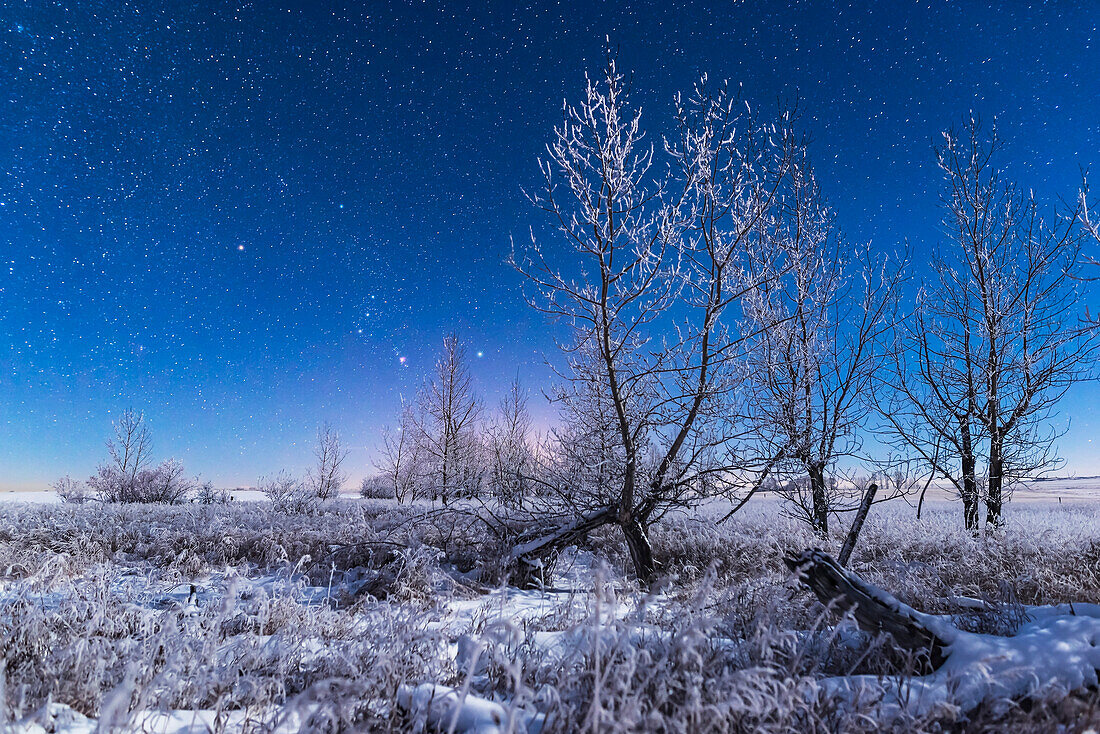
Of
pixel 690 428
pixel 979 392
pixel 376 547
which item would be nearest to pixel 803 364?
pixel 690 428

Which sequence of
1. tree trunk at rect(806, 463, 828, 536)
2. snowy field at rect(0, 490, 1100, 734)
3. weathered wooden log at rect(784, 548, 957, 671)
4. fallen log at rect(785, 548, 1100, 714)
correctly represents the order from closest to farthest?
snowy field at rect(0, 490, 1100, 734), fallen log at rect(785, 548, 1100, 714), weathered wooden log at rect(784, 548, 957, 671), tree trunk at rect(806, 463, 828, 536)

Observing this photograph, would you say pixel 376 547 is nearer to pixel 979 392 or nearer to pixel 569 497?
pixel 569 497

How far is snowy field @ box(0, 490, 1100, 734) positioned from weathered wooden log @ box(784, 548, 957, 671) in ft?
0.37

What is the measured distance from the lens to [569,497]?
626cm

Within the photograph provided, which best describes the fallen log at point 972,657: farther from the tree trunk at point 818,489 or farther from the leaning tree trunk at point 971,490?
the leaning tree trunk at point 971,490

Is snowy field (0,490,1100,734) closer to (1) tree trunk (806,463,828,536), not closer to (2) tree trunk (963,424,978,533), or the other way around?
(1) tree trunk (806,463,828,536)

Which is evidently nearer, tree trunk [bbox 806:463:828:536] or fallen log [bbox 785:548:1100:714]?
fallen log [bbox 785:548:1100:714]

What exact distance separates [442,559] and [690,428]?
367 centimetres

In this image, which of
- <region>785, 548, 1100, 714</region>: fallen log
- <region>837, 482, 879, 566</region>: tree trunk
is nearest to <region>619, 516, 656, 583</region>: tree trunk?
<region>837, 482, 879, 566</region>: tree trunk

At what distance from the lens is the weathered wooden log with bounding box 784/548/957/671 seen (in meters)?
2.81

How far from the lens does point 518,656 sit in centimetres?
264

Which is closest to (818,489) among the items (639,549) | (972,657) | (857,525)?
(857,525)

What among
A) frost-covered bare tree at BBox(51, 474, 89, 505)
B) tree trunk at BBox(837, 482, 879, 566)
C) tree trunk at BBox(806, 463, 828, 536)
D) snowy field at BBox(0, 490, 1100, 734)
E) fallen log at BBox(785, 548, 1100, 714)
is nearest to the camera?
snowy field at BBox(0, 490, 1100, 734)

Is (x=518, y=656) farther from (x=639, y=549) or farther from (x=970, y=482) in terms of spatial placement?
(x=970, y=482)
